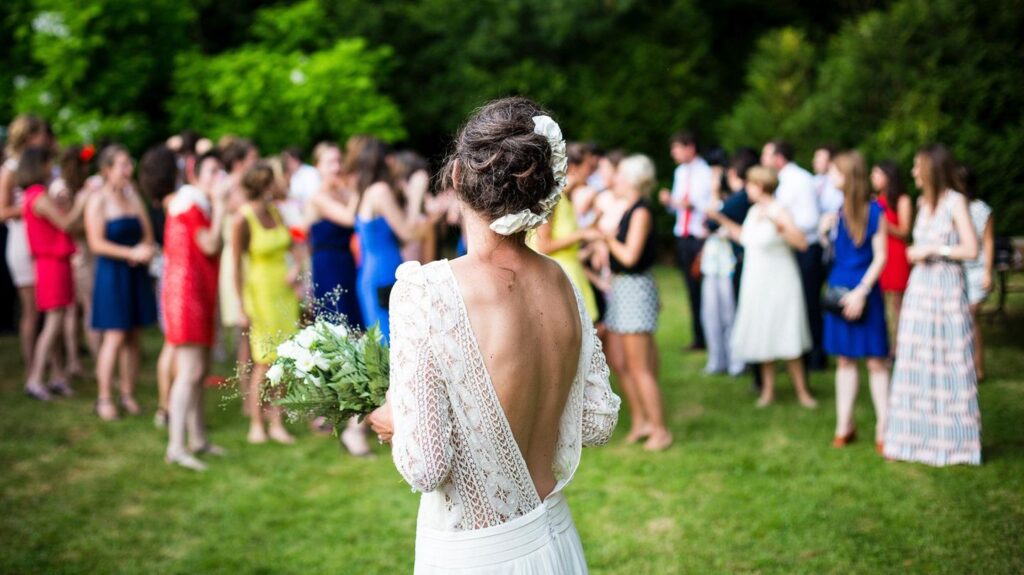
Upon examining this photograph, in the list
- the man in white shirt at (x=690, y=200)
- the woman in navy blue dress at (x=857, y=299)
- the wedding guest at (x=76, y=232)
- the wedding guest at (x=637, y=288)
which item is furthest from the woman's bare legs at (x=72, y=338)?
the woman in navy blue dress at (x=857, y=299)

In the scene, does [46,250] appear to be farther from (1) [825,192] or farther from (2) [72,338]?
(1) [825,192]

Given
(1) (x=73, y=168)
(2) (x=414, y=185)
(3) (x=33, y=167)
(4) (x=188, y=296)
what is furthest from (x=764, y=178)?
(3) (x=33, y=167)

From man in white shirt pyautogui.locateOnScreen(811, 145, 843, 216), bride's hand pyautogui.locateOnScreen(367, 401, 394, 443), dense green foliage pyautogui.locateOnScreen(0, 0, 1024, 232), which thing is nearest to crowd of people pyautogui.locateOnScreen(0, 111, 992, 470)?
man in white shirt pyautogui.locateOnScreen(811, 145, 843, 216)

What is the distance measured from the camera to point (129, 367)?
25.3ft

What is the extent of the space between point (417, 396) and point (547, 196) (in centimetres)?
62

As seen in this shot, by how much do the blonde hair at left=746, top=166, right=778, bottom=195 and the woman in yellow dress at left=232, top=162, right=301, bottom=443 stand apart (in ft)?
11.7

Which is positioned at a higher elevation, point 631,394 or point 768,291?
point 768,291

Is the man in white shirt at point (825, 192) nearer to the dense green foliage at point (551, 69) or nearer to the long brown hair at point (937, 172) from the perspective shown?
the long brown hair at point (937, 172)

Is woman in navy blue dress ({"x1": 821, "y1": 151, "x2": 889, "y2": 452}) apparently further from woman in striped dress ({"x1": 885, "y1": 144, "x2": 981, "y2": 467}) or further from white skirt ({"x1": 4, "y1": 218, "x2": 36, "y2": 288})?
white skirt ({"x1": 4, "y1": 218, "x2": 36, "y2": 288})

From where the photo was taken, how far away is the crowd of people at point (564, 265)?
5.92m

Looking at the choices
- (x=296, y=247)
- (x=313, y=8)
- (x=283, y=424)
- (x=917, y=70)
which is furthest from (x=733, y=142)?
(x=283, y=424)

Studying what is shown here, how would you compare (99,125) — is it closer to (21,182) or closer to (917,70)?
(21,182)

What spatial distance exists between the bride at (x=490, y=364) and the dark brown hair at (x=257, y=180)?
174 inches

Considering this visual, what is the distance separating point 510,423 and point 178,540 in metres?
3.39
